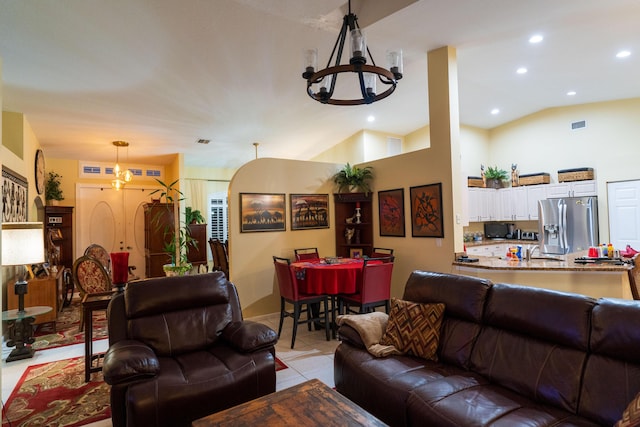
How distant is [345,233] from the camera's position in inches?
239

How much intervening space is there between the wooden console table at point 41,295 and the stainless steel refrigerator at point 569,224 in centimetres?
796

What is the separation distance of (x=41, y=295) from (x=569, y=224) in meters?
8.29

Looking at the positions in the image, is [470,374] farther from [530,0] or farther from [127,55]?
[127,55]

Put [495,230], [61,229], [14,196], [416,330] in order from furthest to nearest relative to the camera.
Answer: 1. [495,230]
2. [61,229]
3. [14,196]
4. [416,330]

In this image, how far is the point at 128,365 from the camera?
207cm

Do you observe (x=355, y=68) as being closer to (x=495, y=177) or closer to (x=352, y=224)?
(x=352, y=224)

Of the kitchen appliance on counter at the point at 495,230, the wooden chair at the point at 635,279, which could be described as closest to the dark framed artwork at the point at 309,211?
the kitchen appliance on counter at the point at 495,230

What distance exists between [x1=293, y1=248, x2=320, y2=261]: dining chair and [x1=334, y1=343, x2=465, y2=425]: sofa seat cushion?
2.75 metres

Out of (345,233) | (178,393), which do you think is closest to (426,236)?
(345,233)

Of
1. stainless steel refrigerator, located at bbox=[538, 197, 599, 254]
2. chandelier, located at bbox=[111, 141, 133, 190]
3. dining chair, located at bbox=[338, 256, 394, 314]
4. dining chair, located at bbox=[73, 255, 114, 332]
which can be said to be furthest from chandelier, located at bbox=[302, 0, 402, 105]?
stainless steel refrigerator, located at bbox=[538, 197, 599, 254]

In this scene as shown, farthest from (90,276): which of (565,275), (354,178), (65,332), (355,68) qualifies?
(565,275)

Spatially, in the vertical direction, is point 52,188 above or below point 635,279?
above

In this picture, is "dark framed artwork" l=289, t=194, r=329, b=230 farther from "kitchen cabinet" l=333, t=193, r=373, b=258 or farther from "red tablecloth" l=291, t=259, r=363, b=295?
"red tablecloth" l=291, t=259, r=363, b=295

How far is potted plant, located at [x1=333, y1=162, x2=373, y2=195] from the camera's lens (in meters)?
5.79
